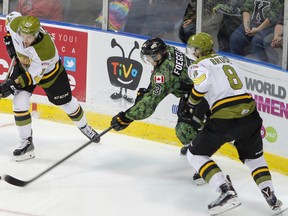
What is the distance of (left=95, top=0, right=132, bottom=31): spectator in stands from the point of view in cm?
595

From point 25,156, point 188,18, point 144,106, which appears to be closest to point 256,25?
point 188,18

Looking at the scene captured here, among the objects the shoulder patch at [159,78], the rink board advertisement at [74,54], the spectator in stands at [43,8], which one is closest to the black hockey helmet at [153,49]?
the shoulder patch at [159,78]

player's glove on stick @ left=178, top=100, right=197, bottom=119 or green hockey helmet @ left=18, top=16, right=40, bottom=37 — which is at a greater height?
green hockey helmet @ left=18, top=16, right=40, bottom=37

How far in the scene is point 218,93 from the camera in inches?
172

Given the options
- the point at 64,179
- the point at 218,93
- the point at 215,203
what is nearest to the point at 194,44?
the point at 218,93

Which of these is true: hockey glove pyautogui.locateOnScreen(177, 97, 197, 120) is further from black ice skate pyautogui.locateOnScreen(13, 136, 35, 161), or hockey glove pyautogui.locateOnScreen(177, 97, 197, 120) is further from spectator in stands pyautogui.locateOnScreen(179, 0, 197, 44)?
black ice skate pyautogui.locateOnScreen(13, 136, 35, 161)

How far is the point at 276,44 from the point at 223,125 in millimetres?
980

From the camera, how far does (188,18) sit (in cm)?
565

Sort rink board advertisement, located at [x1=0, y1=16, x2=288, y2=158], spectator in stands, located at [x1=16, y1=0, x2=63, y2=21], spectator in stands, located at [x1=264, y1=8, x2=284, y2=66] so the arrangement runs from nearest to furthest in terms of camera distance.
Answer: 1. spectator in stands, located at [x1=264, y1=8, x2=284, y2=66]
2. rink board advertisement, located at [x1=0, y1=16, x2=288, y2=158]
3. spectator in stands, located at [x1=16, y1=0, x2=63, y2=21]

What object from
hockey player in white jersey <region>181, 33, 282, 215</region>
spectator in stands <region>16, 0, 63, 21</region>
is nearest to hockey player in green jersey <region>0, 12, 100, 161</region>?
spectator in stands <region>16, 0, 63, 21</region>

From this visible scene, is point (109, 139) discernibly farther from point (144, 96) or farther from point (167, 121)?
point (144, 96)

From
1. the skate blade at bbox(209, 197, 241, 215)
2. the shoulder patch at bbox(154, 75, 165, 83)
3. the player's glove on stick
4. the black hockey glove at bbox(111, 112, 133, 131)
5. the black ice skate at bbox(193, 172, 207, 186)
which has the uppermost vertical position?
the shoulder patch at bbox(154, 75, 165, 83)

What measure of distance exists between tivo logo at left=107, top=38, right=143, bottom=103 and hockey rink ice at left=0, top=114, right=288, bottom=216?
14.5 inches

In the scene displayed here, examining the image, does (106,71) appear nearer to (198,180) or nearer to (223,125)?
(198,180)
